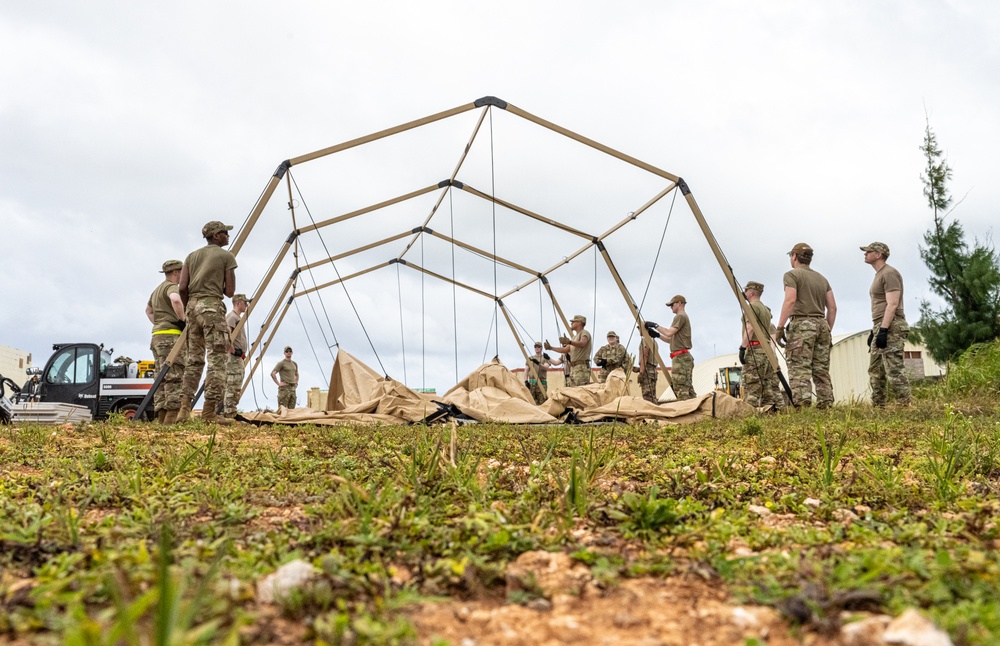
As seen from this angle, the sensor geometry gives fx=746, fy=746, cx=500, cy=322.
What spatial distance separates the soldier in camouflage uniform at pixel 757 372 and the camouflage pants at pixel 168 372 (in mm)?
7271

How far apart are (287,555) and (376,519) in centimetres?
42

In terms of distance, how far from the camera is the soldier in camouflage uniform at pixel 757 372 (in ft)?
33.3

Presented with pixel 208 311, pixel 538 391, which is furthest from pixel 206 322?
pixel 538 391

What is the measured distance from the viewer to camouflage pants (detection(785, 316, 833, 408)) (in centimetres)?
903

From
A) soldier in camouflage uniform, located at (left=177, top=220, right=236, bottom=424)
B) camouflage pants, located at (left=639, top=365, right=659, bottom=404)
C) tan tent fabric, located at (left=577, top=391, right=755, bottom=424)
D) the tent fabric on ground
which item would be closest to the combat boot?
soldier in camouflage uniform, located at (left=177, top=220, right=236, bottom=424)

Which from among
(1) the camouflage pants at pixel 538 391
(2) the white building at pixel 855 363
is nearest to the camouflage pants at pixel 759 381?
(1) the camouflage pants at pixel 538 391

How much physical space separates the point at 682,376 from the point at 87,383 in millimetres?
10076

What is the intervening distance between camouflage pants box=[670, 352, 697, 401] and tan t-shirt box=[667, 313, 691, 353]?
153 millimetres

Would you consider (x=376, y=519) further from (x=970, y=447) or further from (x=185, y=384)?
(x=185, y=384)

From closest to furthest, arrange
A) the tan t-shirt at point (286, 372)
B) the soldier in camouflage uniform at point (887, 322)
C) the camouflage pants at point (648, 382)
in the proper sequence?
the soldier in camouflage uniform at point (887, 322), the camouflage pants at point (648, 382), the tan t-shirt at point (286, 372)

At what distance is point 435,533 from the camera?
2.27 m

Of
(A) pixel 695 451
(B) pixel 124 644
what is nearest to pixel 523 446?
(A) pixel 695 451

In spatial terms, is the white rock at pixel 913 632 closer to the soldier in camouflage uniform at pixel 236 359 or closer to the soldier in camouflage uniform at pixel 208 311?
the soldier in camouflage uniform at pixel 208 311

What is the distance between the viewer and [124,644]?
1.32 meters
